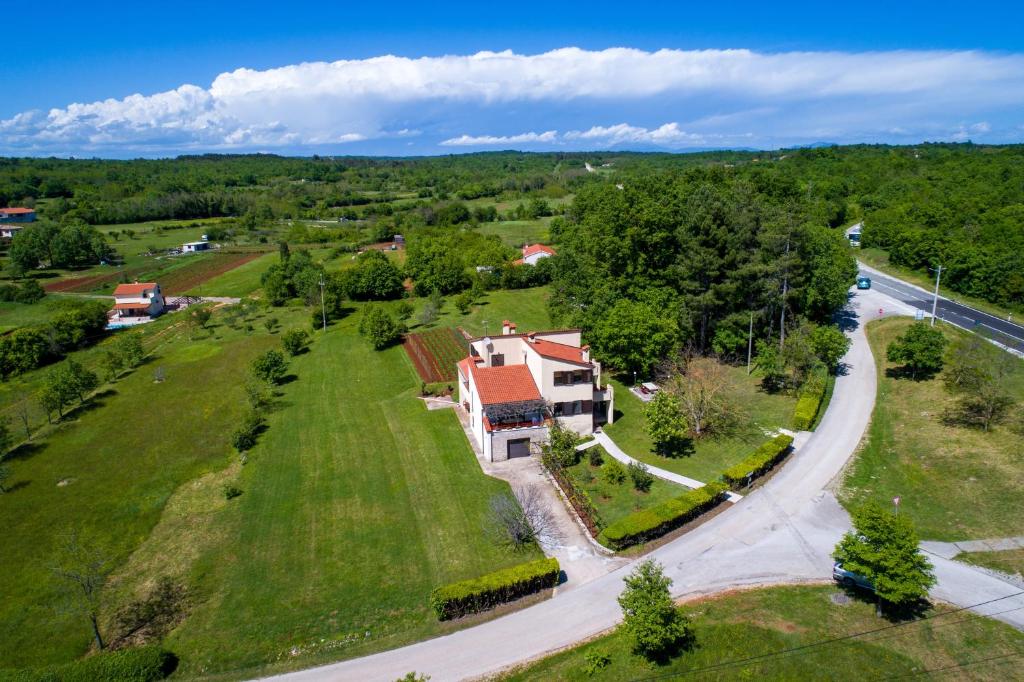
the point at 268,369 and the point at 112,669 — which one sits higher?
the point at 268,369

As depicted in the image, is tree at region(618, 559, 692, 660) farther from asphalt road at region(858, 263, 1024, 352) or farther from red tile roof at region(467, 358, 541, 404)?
asphalt road at region(858, 263, 1024, 352)

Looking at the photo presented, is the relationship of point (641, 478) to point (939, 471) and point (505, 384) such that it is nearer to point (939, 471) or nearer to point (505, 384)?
point (505, 384)

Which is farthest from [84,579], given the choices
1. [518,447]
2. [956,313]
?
[956,313]

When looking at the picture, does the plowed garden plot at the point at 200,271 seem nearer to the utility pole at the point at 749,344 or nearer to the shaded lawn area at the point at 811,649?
the utility pole at the point at 749,344

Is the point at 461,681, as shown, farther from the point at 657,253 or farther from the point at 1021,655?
the point at 657,253

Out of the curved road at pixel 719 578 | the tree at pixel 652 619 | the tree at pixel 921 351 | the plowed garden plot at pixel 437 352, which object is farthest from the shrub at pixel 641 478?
the tree at pixel 921 351
